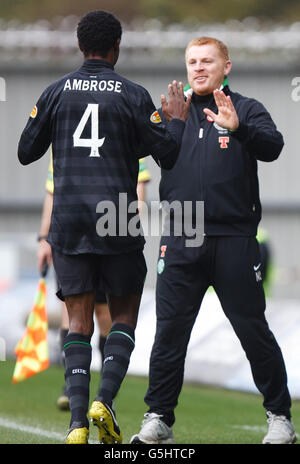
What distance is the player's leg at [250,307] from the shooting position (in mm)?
5852

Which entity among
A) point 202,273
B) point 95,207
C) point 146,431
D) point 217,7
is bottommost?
point 146,431

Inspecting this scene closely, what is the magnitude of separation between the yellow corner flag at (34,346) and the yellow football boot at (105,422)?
2.72 metres

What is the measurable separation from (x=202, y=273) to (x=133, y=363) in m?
4.32

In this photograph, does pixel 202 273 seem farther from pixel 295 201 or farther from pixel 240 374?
pixel 295 201

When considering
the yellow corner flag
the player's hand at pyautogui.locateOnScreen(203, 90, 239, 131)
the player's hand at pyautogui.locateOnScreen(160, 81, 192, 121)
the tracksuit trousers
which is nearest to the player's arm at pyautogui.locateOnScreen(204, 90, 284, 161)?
the player's hand at pyautogui.locateOnScreen(203, 90, 239, 131)

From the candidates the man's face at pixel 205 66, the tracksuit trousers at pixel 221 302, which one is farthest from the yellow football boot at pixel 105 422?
the man's face at pixel 205 66

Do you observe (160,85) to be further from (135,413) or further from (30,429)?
(30,429)

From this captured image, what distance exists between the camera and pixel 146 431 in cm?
581

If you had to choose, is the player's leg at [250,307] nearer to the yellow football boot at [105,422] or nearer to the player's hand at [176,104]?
the player's hand at [176,104]

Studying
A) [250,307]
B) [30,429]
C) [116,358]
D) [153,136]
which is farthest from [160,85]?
[116,358]

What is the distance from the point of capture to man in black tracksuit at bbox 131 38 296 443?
5.84m

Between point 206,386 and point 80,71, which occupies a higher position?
point 80,71

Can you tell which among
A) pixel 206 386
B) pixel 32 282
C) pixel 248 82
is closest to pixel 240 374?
pixel 206 386

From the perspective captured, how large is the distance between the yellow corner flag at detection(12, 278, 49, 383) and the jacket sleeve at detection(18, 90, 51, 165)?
242cm
